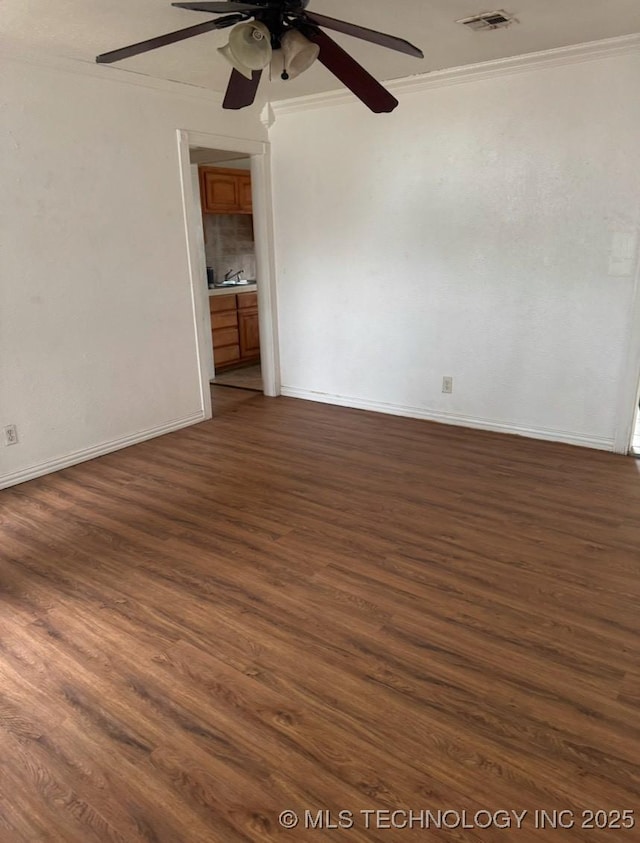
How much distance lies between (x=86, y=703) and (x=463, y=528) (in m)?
1.90

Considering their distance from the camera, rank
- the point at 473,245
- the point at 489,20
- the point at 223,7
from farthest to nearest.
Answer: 1. the point at 473,245
2. the point at 489,20
3. the point at 223,7

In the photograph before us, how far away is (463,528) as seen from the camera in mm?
3029

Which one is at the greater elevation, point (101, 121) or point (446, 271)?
point (101, 121)

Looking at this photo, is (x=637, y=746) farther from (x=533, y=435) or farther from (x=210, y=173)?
(x=210, y=173)

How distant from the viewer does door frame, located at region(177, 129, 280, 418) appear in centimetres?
441

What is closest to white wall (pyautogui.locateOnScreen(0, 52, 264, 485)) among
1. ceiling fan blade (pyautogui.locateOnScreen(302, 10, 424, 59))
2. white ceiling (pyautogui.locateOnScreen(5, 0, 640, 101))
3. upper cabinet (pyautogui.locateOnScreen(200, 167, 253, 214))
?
white ceiling (pyautogui.locateOnScreen(5, 0, 640, 101))

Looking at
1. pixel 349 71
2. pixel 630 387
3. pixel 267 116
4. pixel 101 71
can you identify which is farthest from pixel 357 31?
pixel 267 116

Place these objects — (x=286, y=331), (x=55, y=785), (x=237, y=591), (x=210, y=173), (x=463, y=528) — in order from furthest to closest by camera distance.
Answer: (x=210, y=173), (x=286, y=331), (x=463, y=528), (x=237, y=591), (x=55, y=785)

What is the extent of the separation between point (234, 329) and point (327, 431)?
2.52 m

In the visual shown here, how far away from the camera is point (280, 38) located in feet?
6.95

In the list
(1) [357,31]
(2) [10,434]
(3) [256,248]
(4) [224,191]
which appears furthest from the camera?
(4) [224,191]

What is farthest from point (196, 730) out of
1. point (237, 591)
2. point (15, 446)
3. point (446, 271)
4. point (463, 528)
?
point (446, 271)

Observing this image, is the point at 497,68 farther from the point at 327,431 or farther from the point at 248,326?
the point at 248,326

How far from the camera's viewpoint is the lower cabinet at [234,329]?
6.37m
